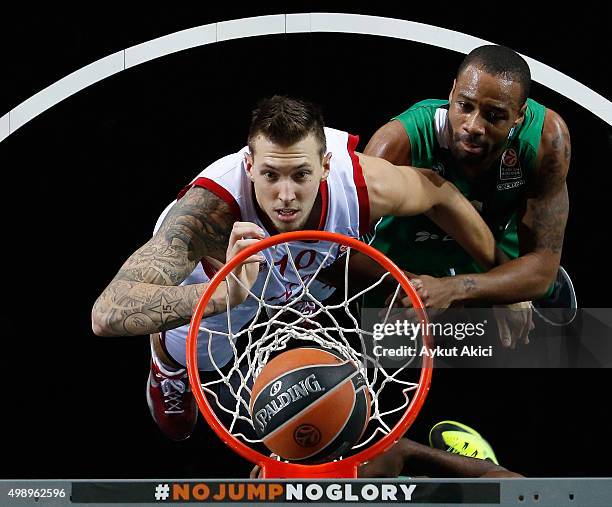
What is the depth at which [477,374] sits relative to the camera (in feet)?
9.76

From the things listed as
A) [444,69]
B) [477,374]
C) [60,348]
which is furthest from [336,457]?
[444,69]

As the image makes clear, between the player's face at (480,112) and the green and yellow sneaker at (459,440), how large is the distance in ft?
2.40

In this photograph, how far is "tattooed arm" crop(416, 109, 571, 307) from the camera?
2971mm

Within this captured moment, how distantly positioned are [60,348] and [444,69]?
1307 mm

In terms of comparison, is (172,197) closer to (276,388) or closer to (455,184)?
(455,184)

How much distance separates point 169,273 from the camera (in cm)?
261

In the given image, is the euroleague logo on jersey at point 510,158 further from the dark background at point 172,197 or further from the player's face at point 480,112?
the dark background at point 172,197

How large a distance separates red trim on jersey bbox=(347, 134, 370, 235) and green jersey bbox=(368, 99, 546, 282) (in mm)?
46

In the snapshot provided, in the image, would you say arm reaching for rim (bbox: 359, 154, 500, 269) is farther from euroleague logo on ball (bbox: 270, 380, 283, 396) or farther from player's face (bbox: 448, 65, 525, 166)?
euroleague logo on ball (bbox: 270, 380, 283, 396)

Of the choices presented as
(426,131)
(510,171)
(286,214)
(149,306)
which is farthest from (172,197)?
(510,171)

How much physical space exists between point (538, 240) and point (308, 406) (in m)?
1.08

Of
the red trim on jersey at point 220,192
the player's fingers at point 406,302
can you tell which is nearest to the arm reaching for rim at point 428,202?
the player's fingers at point 406,302

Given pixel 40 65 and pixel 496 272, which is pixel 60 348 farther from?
pixel 496 272

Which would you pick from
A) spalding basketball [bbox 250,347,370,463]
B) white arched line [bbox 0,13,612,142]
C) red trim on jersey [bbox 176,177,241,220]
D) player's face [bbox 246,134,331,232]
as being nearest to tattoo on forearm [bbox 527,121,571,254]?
white arched line [bbox 0,13,612,142]
